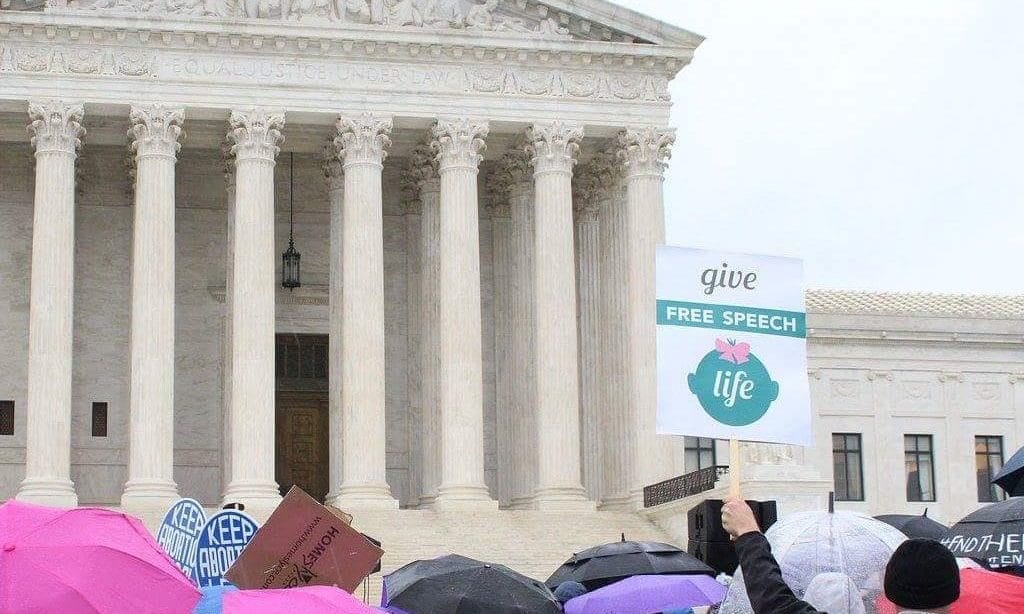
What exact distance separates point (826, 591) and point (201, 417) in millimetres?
38269

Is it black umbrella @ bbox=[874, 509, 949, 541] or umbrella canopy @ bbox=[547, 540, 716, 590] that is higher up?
black umbrella @ bbox=[874, 509, 949, 541]

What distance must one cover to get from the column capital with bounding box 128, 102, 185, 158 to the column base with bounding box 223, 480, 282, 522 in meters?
8.18

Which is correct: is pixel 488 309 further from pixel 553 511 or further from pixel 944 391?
pixel 944 391

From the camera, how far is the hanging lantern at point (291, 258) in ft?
153

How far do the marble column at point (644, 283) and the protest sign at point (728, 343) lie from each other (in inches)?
1201

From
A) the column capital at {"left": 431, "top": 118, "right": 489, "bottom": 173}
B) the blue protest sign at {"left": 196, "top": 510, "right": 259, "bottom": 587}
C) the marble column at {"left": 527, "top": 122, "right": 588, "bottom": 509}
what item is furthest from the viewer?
the column capital at {"left": 431, "top": 118, "right": 489, "bottom": 173}

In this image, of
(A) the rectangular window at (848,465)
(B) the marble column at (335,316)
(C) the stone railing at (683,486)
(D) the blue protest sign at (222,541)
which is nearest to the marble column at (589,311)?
(C) the stone railing at (683,486)

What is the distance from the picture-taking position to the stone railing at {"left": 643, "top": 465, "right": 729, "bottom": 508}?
39.2 metres

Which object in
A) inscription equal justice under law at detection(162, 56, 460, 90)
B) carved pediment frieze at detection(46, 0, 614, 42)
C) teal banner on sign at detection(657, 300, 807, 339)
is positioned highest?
carved pediment frieze at detection(46, 0, 614, 42)

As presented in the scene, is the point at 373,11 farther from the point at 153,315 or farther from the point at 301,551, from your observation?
the point at 301,551

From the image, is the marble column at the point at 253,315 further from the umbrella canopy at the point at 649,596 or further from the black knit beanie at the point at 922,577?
the black knit beanie at the point at 922,577

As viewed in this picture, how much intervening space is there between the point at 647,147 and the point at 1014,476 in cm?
2538

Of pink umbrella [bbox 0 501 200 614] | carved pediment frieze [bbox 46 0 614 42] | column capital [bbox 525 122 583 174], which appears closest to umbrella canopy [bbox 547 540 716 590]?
pink umbrella [bbox 0 501 200 614]

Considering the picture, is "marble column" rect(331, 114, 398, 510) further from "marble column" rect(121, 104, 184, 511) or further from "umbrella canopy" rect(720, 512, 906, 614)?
"umbrella canopy" rect(720, 512, 906, 614)
